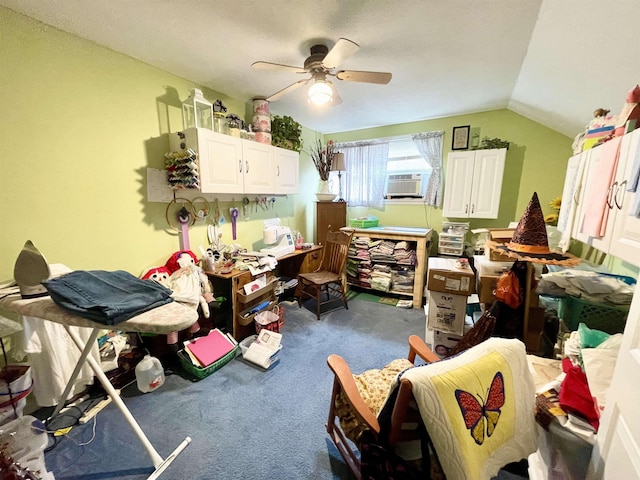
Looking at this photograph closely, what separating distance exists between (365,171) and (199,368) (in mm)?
3235

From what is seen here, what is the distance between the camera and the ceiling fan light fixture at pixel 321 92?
1.76 metres

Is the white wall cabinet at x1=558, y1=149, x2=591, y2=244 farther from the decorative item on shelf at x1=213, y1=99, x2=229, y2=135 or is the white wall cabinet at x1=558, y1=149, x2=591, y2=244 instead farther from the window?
the decorative item on shelf at x1=213, y1=99, x2=229, y2=135

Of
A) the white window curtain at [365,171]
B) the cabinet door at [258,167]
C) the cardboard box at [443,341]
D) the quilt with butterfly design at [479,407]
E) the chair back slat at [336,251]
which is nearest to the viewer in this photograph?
the quilt with butterfly design at [479,407]

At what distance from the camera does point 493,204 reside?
2.90 m

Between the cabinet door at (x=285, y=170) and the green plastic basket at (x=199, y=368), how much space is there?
177 cm

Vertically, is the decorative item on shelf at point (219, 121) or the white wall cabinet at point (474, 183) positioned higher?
the decorative item on shelf at point (219, 121)

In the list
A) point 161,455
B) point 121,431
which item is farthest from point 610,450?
point 121,431

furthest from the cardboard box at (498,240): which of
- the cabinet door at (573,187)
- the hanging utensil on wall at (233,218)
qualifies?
the hanging utensil on wall at (233,218)

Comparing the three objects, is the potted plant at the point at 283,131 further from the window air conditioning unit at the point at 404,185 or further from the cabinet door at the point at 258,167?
the window air conditioning unit at the point at 404,185

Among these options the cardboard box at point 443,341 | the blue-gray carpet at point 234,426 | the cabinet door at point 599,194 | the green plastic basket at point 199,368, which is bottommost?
the blue-gray carpet at point 234,426

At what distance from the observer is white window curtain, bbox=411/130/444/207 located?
10.8 ft

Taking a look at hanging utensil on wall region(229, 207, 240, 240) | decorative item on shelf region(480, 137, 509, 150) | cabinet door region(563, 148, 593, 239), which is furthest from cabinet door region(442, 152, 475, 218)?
hanging utensil on wall region(229, 207, 240, 240)

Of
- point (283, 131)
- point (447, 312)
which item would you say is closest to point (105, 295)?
point (447, 312)

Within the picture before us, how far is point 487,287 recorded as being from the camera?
193cm
